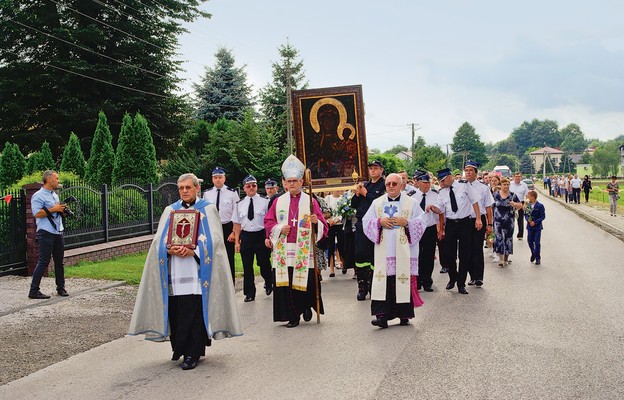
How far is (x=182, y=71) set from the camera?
131ft

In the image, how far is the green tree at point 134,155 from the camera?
25172mm

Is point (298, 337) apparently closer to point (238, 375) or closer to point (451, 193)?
point (238, 375)

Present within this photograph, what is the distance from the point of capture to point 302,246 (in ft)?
31.1

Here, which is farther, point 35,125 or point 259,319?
point 35,125

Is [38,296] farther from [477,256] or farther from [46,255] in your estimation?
[477,256]

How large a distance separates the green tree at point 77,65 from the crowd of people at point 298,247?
24.8m

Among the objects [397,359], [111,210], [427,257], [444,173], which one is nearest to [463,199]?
[444,173]

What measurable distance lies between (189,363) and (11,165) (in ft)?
78.8

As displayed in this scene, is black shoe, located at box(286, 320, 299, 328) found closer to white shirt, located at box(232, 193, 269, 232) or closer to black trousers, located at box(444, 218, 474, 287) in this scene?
white shirt, located at box(232, 193, 269, 232)

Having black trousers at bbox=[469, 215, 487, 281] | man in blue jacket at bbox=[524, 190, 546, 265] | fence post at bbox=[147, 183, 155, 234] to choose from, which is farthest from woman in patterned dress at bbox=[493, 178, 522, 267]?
fence post at bbox=[147, 183, 155, 234]

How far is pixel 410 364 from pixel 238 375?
1.61m

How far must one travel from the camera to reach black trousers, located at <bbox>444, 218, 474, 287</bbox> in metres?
11.8

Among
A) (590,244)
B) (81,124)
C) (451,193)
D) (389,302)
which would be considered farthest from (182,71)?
(389,302)

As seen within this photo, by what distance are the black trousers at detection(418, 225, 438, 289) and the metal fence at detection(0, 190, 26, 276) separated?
23.9 feet
